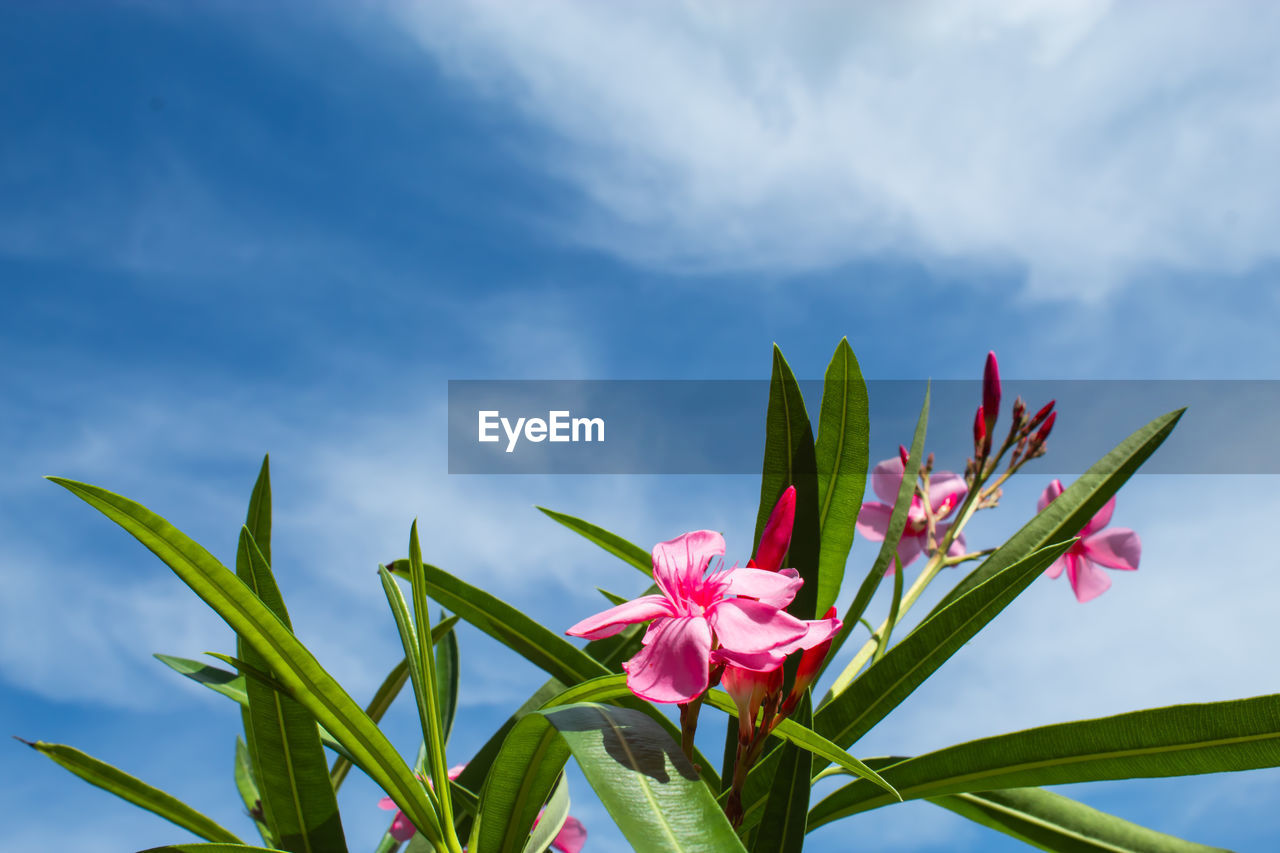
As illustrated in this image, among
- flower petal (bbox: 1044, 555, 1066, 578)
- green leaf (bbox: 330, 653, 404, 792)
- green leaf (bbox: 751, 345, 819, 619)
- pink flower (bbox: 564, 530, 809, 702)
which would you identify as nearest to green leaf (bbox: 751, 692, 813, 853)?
pink flower (bbox: 564, 530, 809, 702)

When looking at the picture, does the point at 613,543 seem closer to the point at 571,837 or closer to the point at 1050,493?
the point at 571,837

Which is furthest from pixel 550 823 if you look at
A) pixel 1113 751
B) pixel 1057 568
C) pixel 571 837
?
pixel 1057 568

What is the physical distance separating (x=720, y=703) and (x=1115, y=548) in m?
1.04

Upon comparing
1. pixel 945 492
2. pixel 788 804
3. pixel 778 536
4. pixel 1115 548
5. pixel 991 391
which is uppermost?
pixel 991 391

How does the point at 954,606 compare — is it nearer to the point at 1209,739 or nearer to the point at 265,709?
the point at 1209,739

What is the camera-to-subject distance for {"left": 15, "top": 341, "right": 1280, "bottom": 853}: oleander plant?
648 mm

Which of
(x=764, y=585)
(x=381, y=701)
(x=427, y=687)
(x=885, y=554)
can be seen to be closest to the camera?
(x=764, y=585)

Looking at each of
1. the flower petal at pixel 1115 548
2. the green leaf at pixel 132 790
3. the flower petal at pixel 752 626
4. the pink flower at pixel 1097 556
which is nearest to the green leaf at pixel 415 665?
the green leaf at pixel 132 790

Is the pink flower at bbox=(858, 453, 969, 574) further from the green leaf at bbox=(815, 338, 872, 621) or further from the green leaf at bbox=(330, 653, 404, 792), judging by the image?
the green leaf at bbox=(330, 653, 404, 792)

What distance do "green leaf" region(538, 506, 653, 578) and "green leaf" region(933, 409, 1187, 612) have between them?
41 centimetres

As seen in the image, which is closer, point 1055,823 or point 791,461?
point 791,461

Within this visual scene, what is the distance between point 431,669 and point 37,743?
488 millimetres

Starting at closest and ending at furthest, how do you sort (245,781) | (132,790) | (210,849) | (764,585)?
(764,585) → (210,849) → (132,790) → (245,781)

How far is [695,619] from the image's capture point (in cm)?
66
